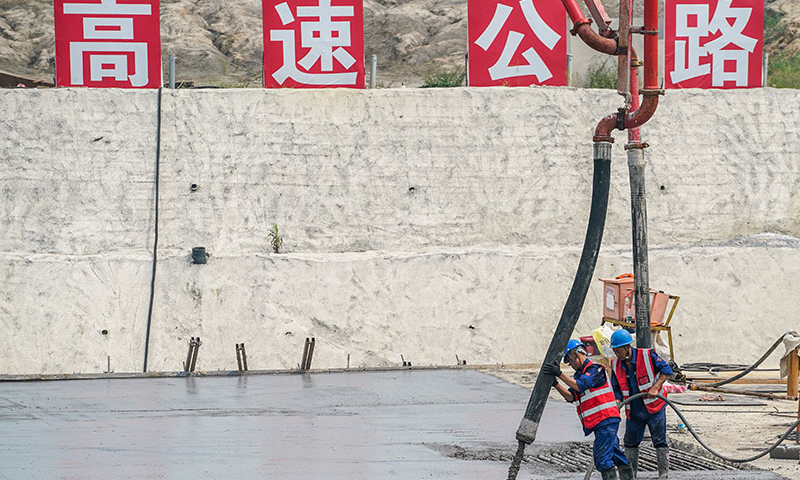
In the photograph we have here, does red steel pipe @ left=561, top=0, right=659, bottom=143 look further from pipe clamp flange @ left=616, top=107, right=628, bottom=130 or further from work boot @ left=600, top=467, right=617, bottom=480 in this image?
work boot @ left=600, top=467, right=617, bottom=480

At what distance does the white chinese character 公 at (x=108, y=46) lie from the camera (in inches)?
768

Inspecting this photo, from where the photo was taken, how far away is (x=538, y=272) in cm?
1945

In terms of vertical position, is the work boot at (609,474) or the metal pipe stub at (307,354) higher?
the work boot at (609,474)

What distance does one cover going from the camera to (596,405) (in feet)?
30.6

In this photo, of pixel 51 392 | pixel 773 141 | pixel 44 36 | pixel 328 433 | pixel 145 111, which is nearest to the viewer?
pixel 328 433

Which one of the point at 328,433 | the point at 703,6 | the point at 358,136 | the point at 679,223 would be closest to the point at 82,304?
the point at 358,136

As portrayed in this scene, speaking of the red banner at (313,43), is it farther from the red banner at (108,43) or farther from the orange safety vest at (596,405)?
the orange safety vest at (596,405)

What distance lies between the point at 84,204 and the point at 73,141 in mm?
1205

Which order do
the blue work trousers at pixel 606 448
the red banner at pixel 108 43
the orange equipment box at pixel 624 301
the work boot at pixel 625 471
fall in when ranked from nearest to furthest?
1. the blue work trousers at pixel 606 448
2. the work boot at pixel 625 471
3. the orange equipment box at pixel 624 301
4. the red banner at pixel 108 43

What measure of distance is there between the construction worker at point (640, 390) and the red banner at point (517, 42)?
36.9 ft

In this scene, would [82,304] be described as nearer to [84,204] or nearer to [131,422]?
[84,204]

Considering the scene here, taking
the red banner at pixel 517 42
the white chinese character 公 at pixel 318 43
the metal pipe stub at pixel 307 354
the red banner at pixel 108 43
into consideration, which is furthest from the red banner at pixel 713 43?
the red banner at pixel 108 43

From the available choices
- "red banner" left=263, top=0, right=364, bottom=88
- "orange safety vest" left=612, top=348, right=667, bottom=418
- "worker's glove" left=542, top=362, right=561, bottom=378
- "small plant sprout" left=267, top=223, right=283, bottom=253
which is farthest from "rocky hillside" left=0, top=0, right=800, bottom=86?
"worker's glove" left=542, top=362, right=561, bottom=378

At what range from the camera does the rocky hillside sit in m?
34.1
